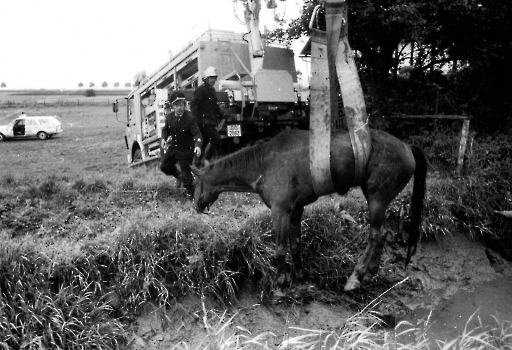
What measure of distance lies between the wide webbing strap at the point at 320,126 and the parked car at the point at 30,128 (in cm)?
925

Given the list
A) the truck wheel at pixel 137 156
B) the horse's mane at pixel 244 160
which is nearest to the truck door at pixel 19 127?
the truck wheel at pixel 137 156

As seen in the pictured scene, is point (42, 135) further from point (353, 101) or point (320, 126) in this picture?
point (353, 101)

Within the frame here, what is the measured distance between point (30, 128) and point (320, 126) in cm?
1032

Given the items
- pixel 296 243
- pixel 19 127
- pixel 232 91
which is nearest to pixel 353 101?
pixel 296 243

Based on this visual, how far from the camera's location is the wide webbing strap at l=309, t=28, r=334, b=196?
477cm

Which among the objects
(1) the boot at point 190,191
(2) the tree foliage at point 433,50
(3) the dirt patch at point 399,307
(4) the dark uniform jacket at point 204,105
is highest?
(2) the tree foliage at point 433,50

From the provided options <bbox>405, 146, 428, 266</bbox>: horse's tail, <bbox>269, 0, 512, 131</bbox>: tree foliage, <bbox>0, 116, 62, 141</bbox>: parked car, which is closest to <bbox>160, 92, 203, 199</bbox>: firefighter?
<bbox>405, 146, 428, 266</bbox>: horse's tail

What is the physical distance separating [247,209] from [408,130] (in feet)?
18.8

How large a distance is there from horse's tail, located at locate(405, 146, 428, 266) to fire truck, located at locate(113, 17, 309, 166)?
4124 mm

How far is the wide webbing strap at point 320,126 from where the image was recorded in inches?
188

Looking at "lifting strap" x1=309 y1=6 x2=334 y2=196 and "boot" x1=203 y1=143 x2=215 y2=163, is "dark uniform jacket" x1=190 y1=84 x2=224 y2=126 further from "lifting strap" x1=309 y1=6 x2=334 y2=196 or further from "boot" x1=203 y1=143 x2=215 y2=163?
"lifting strap" x1=309 y1=6 x2=334 y2=196

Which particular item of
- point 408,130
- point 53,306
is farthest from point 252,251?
point 408,130

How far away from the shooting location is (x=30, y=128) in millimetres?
12578

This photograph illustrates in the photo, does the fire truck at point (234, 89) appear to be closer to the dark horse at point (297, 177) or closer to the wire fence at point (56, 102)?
the wire fence at point (56, 102)
